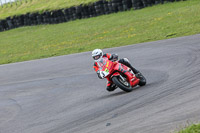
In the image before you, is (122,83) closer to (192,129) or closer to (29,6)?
(192,129)

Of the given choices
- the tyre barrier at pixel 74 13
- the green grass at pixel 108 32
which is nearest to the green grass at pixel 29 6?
the tyre barrier at pixel 74 13

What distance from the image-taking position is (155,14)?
2481cm

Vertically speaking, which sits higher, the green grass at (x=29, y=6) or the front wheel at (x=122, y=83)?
the front wheel at (x=122, y=83)

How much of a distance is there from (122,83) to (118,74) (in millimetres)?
220

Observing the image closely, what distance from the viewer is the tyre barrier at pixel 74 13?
1133 inches

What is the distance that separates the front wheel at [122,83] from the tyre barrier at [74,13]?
19.5 m

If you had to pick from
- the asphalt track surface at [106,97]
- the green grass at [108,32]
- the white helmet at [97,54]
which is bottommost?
the green grass at [108,32]

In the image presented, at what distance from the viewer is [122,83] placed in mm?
8734

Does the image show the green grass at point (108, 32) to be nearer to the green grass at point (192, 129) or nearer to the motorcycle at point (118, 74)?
the motorcycle at point (118, 74)

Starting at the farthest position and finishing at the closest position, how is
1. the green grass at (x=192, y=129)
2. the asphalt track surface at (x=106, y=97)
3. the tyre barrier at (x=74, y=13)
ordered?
1. the tyre barrier at (x=74, y=13)
2. the asphalt track surface at (x=106, y=97)
3. the green grass at (x=192, y=129)

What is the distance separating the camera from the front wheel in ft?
28.3

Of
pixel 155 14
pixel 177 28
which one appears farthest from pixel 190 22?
pixel 155 14

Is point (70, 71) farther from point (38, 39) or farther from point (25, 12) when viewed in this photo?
point (25, 12)

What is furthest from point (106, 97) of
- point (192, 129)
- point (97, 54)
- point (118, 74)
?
point (192, 129)
